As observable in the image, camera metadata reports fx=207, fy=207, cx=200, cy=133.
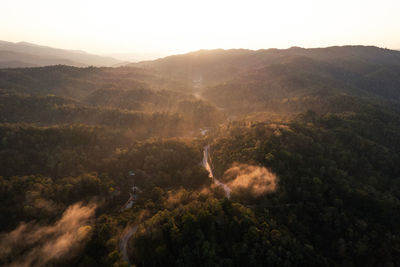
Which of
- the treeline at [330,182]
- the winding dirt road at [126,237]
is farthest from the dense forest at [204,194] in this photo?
the treeline at [330,182]

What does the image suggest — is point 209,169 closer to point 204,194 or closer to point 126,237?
point 204,194

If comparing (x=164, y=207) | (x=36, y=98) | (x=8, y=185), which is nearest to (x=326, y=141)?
(x=164, y=207)

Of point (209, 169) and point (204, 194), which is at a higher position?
point (204, 194)

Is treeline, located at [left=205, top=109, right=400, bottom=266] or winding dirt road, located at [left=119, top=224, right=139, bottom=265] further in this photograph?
treeline, located at [left=205, top=109, right=400, bottom=266]

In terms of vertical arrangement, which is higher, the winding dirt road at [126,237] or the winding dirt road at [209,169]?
the winding dirt road at [126,237]

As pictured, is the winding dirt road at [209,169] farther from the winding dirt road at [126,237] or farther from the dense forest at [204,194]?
the winding dirt road at [126,237]

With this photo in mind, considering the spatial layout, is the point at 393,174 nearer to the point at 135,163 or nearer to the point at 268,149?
the point at 268,149

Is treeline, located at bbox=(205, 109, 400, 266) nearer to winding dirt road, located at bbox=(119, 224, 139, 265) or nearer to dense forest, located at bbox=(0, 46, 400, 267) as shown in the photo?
dense forest, located at bbox=(0, 46, 400, 267)

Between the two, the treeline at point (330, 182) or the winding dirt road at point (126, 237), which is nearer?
the winding dirt road at point (126, 237)

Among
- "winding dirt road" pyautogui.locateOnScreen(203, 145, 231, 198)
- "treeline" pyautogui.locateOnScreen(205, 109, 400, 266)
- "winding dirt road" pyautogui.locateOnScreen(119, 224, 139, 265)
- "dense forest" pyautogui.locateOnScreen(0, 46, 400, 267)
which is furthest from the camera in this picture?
"winding dirt road" pyautogui.locateOnScreen(203, 145, 231, 198)

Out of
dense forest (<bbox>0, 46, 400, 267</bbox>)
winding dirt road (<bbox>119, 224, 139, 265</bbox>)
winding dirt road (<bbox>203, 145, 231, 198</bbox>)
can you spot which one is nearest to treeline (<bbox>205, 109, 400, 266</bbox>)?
dense forest (<bbox>0, 46, 400, 267</bbox>)

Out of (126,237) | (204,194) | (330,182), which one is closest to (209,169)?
(204,194)
